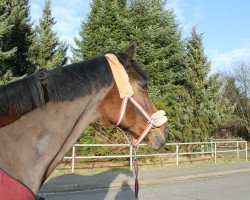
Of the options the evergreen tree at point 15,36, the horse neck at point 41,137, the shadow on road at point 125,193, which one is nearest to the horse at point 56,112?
the horse neck at point 41,137

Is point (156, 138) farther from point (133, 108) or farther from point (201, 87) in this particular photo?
point (201, 87)

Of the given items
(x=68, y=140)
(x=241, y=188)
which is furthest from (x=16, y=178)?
(x=241, y=188)

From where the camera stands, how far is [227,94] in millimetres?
39375

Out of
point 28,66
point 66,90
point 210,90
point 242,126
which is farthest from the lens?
point 242,126

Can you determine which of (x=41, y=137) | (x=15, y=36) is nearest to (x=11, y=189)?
(x=41, y=137)

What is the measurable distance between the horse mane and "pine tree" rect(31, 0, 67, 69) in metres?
19.4

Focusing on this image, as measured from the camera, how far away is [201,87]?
25.1 m

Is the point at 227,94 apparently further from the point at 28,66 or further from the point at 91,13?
the point at 28,66

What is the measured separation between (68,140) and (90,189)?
27.4ft

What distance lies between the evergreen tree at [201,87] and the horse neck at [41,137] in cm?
2149

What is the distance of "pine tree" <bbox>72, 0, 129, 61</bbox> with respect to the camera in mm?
24359

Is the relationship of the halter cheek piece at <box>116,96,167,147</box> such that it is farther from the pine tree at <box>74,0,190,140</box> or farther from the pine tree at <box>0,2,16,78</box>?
the pine tree at <box>74,0,190,140</box>

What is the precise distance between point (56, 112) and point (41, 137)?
0.64ft

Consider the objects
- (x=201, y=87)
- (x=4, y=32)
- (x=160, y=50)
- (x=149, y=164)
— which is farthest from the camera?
(x=201, y=87)
